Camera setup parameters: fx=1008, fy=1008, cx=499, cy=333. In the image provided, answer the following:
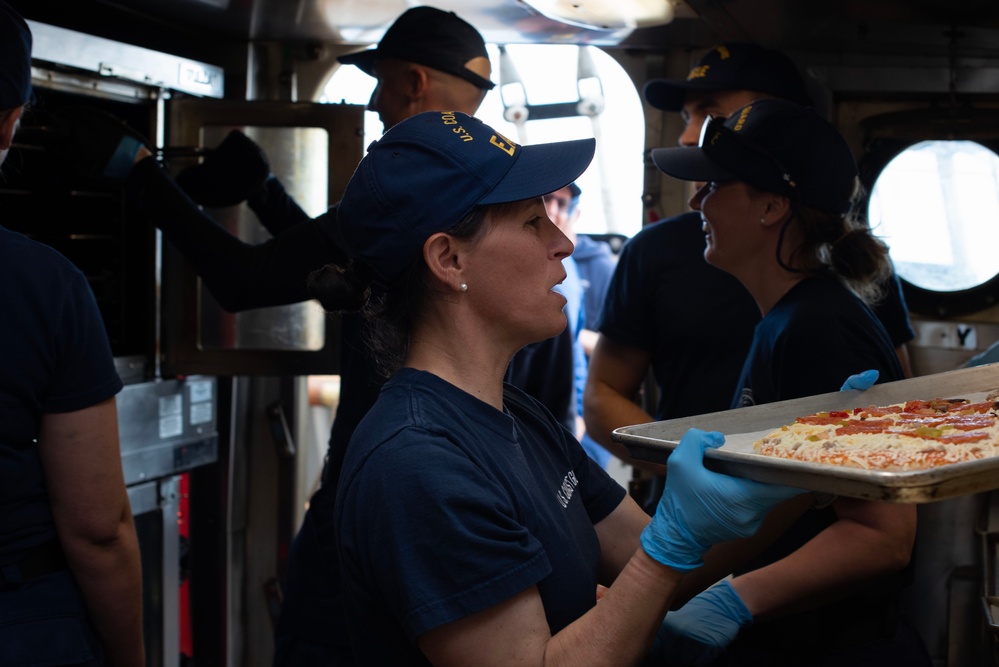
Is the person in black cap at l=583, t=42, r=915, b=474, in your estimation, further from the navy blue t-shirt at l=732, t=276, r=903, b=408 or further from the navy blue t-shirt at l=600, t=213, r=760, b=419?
the navy blue t-shirt at l=732, t=276, r=903, b=408

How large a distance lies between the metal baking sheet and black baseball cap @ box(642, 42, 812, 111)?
1.06 m

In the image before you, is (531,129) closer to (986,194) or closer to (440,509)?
(986,194)

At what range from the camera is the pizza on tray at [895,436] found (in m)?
1.29

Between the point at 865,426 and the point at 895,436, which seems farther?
the point at 865,426

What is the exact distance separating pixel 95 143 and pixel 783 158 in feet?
5.66

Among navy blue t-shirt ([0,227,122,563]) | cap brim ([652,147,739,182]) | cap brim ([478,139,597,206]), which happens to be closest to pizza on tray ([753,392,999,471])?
cap brim ([478,139,597,206])

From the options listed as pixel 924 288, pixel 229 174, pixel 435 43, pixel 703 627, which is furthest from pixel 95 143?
pixel 924 288

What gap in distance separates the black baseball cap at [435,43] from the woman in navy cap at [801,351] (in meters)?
0.60

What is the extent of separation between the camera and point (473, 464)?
1.35 meters

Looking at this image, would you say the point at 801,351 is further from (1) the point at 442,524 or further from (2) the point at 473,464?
(1) the point at 442,524

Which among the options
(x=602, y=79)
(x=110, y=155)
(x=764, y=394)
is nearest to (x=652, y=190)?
→ (x=602, y=79)

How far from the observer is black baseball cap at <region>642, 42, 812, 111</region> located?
2.72 meters

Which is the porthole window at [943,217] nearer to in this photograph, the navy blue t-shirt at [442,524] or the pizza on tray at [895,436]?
the pizza on tray at [895,436]

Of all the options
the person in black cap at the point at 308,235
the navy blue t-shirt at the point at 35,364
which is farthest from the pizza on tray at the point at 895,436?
the navy blue t-shirt at the point at 35,364
